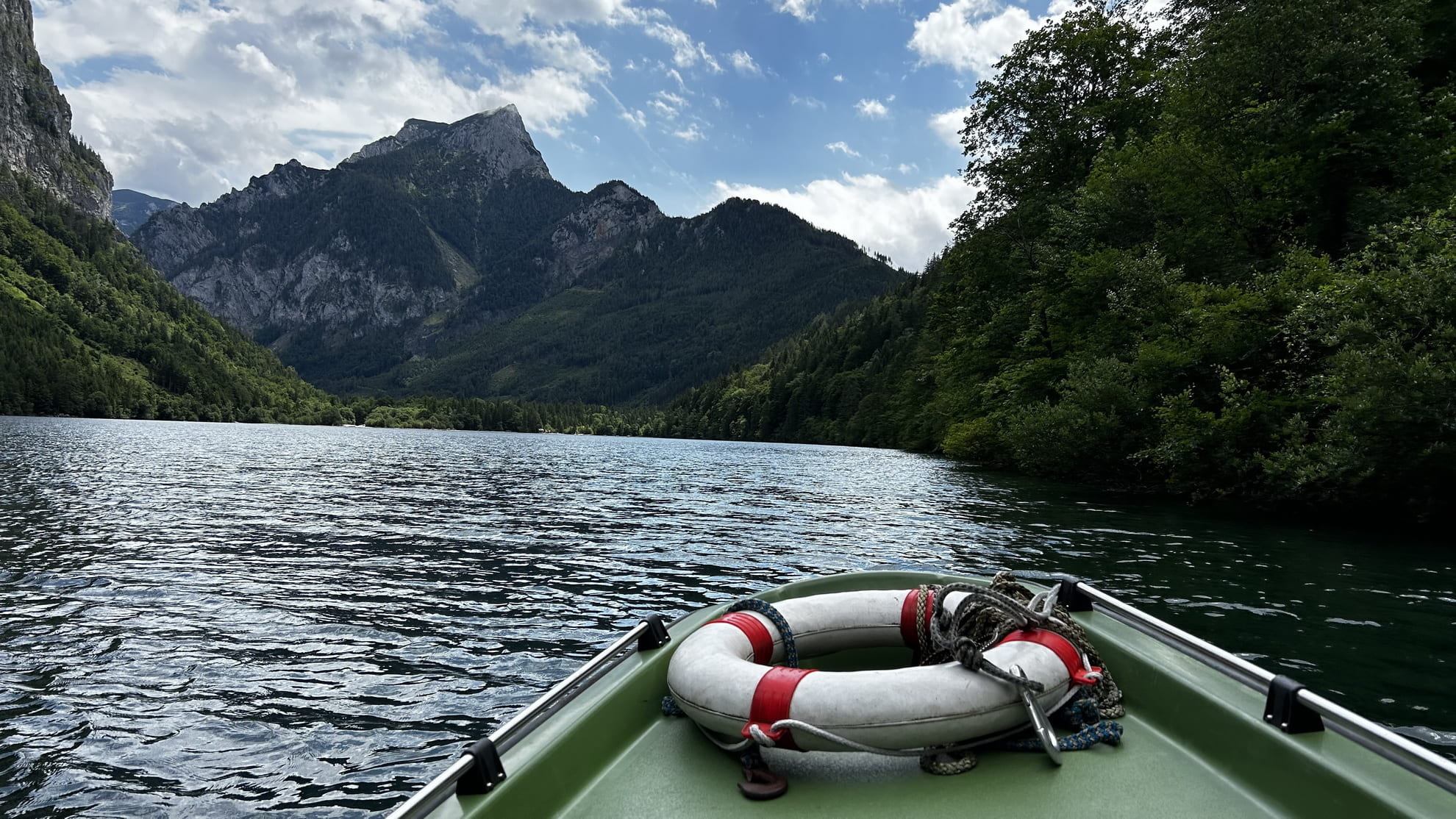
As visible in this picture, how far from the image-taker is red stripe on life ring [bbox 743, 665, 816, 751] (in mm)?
3877

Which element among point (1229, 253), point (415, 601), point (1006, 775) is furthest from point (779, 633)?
point (1229, 253)

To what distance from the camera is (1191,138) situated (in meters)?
26.2

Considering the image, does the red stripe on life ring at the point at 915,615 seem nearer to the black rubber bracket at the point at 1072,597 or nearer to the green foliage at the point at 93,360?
the black rubber bracket at the point at 1072,597

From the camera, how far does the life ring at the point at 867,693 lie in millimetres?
3873

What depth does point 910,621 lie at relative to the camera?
568cm

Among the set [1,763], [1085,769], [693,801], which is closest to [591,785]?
[693,801]

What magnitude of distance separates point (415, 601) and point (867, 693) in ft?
33.8

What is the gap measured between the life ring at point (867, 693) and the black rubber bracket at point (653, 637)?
940mm

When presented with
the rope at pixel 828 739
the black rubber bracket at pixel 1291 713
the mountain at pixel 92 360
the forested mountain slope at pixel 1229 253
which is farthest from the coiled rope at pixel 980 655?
the mountain at pixel 92 360

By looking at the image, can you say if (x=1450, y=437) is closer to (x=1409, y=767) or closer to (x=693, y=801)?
(x=1409, y=767)

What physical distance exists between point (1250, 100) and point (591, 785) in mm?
30534

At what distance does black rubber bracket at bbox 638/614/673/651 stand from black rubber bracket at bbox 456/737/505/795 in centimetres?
220

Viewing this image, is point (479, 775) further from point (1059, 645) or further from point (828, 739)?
point (1059, 645)

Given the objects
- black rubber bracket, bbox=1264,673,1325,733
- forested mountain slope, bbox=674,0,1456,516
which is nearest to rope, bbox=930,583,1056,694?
black rubber bracket, bbox=1264,673,1325,733
